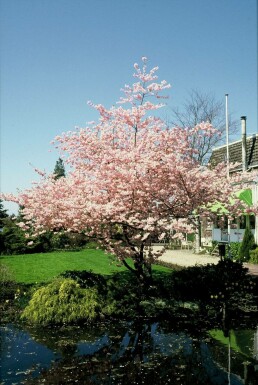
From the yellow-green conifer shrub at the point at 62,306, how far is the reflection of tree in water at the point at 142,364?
52.4 inches

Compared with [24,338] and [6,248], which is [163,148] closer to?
[24,338]

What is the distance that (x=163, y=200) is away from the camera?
11.4 metres

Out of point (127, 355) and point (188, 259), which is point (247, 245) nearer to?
point (188, 259)

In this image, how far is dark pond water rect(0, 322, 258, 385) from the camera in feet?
22.8

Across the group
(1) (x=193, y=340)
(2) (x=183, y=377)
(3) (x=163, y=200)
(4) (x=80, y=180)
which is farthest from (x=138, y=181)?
(2) (x=183, y=377)

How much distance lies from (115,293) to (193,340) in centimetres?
362

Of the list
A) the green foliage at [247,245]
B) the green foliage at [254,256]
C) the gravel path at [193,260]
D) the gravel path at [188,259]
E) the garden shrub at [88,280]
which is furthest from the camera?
the green foliage at [247,245]

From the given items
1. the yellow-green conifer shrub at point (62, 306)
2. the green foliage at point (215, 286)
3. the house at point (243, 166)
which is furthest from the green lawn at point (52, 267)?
the house at point (243, 166)

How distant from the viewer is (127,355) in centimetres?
810

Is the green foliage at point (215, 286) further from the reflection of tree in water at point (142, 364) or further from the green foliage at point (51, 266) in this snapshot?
the green foliage at point (51, 266)

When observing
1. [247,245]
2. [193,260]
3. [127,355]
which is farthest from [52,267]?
[247,245]

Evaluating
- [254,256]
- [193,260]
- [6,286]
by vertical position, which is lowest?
[6,286]

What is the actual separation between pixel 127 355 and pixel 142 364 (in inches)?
25.2

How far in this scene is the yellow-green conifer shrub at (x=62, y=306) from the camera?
1018 cm
